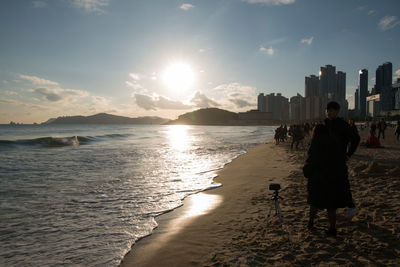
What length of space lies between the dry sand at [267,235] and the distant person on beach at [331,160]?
2.10 ft

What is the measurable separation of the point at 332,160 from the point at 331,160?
→ 0.05ft

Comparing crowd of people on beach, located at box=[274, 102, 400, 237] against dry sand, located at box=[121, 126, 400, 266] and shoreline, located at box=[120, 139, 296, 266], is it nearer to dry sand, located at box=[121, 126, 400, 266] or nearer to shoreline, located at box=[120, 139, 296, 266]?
dry sand, located at box=[121, 126, 400, 266]

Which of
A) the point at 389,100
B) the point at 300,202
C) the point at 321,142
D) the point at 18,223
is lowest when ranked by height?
the point at 18,223

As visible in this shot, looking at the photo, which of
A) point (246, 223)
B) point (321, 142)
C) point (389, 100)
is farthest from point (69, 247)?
point (389, 100)

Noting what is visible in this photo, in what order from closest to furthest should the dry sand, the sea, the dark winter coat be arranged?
1. the dry sand
2. the dark winter coat
3. the sea

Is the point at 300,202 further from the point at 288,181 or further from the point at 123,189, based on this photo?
the point at 123,189

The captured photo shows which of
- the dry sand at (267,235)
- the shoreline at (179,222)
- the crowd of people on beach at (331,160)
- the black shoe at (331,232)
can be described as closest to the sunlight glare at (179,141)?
the shoreline at (179,222)

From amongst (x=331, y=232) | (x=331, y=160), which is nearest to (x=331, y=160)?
(x=331, y=160)

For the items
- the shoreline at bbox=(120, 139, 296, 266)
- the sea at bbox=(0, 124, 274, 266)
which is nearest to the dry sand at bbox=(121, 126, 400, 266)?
the shoreline at bbox=(120, 139, 296, 266)

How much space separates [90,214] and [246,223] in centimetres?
369

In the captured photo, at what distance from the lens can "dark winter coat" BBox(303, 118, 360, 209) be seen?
135 inches

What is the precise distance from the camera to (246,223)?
4.53 m

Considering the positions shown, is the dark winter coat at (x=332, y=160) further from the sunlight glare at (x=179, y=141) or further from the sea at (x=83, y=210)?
the sunlight glare at (x=179, y=141)

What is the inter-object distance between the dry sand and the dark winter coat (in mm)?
662
